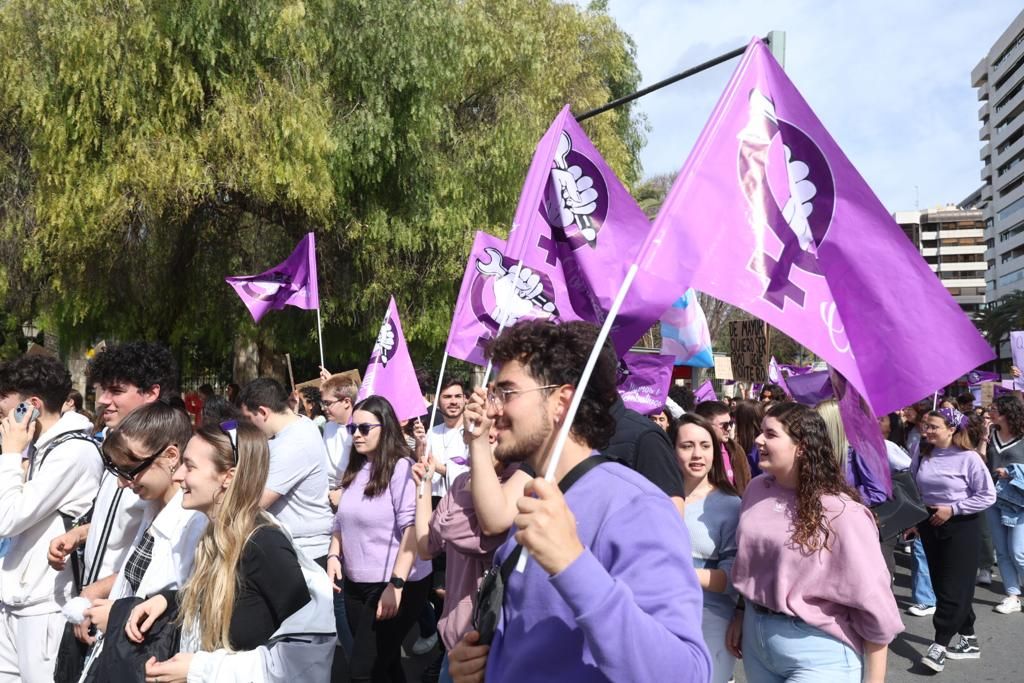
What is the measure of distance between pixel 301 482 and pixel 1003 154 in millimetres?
106301

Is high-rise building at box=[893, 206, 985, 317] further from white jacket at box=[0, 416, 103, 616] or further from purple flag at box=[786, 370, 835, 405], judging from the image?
white jacket at box=[0, 416, 103, 616]

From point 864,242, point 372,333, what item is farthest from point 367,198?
point 864,242

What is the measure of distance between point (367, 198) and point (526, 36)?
4.07 metres

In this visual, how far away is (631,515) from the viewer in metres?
1.97

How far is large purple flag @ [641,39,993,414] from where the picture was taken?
255 centimetres

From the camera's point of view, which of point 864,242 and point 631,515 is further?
point 864,242

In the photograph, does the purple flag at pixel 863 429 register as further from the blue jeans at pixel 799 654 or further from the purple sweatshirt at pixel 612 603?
the purple sweatshirt at pixel 612 603

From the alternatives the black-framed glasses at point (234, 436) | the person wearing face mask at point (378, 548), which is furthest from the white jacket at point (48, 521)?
Answer: the person wearing face mask at point (378, 548)

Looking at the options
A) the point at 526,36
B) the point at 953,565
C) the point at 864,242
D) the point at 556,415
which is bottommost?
the point at 953,565

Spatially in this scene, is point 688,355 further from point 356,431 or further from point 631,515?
point 631,515

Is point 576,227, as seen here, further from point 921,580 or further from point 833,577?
point 921,580

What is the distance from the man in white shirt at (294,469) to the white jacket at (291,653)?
197 cm

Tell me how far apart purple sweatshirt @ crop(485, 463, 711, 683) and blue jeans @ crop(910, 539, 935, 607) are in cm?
710

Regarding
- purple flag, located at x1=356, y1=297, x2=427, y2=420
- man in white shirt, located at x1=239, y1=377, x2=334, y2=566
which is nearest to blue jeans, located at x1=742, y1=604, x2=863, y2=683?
man in white shirt, located at x1=239, y1=377, x2=334, y2=566
